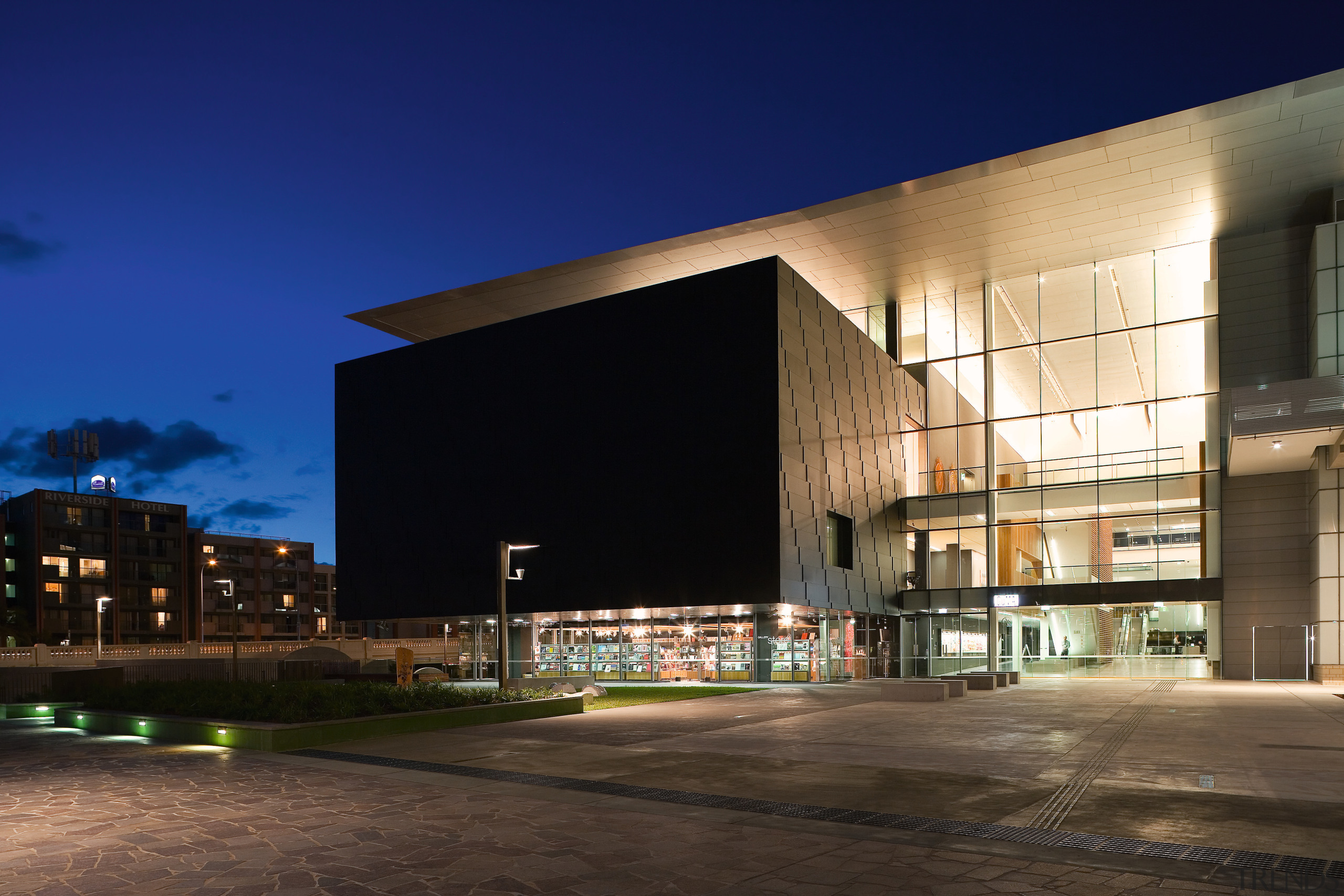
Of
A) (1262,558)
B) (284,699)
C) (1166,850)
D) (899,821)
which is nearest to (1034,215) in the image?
(1262,558)

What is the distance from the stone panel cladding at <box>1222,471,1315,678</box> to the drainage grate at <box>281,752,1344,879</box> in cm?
2885

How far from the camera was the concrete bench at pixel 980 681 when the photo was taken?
107 feet

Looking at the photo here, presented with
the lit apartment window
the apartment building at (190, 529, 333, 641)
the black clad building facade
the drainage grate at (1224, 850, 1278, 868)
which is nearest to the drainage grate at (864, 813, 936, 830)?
the drainage grate at (1224, 850, 1278, 868)

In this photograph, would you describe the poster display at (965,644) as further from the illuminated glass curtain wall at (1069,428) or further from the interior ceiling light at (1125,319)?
the interior ceiling light at (1125,319)

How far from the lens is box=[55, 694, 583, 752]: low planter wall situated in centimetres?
1678

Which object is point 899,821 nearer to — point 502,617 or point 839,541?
point 502,617

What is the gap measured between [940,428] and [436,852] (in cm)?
3961

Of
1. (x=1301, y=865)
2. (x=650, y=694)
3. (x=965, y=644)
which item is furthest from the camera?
(x=965, y=644)

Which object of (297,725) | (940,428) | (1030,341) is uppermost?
(1030,341)

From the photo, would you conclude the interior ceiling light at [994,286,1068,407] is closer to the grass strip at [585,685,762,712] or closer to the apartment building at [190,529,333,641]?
the grass strip at [585,685,762,712]

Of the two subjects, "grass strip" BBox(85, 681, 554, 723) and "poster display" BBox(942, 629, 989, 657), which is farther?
"poster display" BBox(942, 629, 989, 657)

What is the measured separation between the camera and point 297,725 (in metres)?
16.9

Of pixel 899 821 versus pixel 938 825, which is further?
pixel 899 821

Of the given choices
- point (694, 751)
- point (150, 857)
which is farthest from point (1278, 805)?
point (150, 857)
